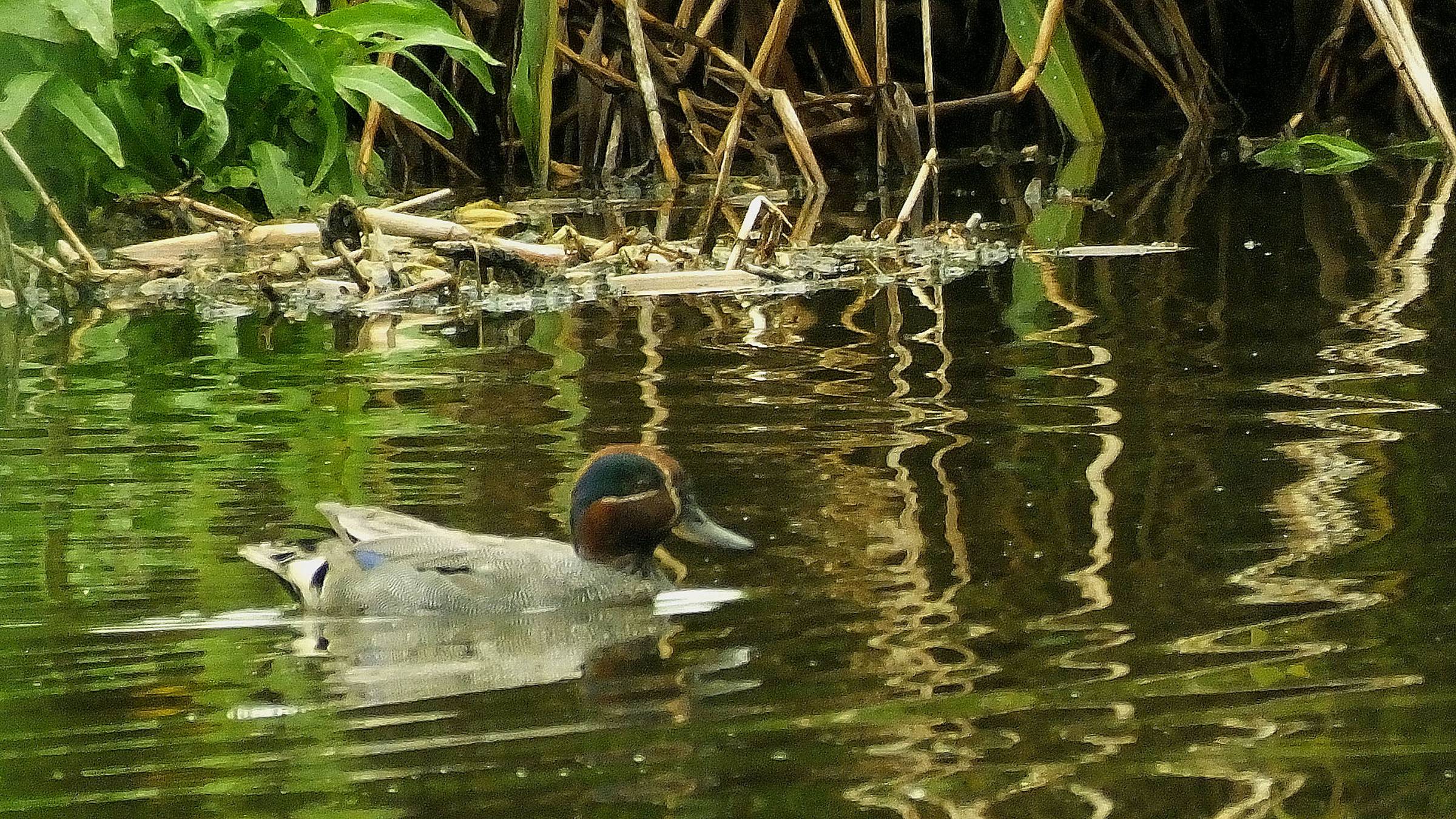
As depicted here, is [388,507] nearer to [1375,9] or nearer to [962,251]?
[962,251]

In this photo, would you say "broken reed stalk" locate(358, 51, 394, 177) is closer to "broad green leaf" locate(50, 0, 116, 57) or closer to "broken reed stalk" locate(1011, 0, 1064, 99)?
"broad green leaf" locate(50, 0, 116, 57)

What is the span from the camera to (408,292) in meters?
6.87

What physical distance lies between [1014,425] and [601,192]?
6.08 m

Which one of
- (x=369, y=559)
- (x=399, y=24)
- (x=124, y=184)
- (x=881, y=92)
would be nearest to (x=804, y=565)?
(x=369, y=559)

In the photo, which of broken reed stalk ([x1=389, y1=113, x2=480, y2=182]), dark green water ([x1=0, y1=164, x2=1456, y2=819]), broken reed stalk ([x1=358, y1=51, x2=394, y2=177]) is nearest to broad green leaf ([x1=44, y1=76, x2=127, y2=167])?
dark green water ([x1=0, y1=164, x2=1456, y2=819])

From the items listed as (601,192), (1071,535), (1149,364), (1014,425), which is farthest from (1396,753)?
(601,192)

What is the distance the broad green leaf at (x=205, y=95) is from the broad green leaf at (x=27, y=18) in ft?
1.81

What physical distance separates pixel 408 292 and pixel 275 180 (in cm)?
147

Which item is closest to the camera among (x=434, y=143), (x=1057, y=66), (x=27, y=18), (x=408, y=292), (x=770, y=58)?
(x=408, y=292)

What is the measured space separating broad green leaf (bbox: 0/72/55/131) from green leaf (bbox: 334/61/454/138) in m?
1.20

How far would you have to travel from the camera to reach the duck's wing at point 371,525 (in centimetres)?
378

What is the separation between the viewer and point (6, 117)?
6.79 m

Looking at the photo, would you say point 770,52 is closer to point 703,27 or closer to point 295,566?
point 703,27

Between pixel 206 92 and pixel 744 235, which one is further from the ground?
pixel 206 92
